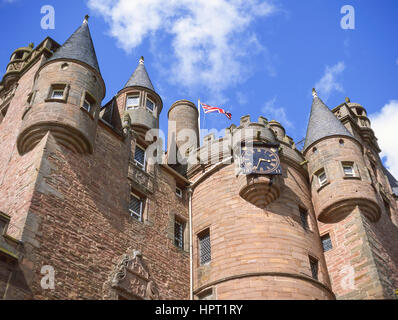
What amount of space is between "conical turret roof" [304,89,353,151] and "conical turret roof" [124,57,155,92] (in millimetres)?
9351

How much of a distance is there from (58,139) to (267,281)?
9.67 metres

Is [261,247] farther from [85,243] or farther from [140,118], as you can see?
[140,118]

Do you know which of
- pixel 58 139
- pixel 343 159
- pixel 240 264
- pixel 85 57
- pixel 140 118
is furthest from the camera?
pixel 140 118

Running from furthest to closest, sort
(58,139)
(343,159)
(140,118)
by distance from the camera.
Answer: (140,118) → (343,159) → (58,139)

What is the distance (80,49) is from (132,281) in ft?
34.6

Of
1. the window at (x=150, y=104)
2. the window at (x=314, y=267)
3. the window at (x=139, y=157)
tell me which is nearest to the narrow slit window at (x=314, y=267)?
the window at (x=314, y=267)

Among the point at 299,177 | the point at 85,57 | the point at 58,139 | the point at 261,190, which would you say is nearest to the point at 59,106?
the point at 58,139

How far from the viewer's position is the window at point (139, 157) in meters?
22.0

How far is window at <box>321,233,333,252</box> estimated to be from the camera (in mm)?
22023

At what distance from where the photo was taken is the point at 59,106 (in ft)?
59.8

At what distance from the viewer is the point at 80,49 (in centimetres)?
2114

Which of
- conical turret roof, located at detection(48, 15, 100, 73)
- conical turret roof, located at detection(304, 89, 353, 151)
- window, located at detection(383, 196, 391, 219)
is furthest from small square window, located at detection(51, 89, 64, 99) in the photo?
window, located at detection(383, 196, 391, 219)

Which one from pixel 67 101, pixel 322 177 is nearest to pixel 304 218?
pixel 322 177

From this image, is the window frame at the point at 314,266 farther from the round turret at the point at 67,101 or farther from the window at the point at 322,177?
the round turret at the point at 67,101
